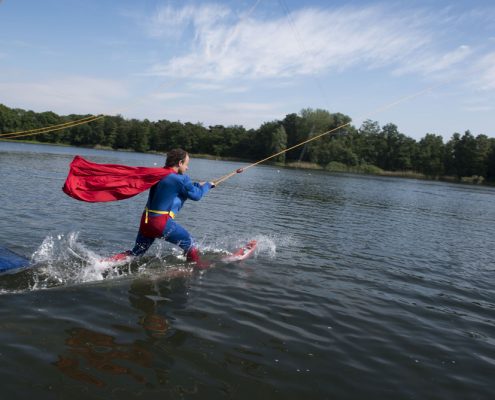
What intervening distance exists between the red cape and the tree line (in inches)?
4180

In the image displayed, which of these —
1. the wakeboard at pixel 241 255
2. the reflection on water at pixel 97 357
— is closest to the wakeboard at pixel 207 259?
the wakeboard at pixel 241 255

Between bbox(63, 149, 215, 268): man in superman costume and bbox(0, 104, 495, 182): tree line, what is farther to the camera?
bbox(0, 104, 495, 182): tree line

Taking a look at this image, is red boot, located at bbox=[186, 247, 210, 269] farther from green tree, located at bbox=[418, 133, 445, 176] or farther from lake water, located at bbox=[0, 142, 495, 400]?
green tree, located at bbox=[418, 133, 445, 176]

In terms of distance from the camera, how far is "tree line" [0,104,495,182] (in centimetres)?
12344

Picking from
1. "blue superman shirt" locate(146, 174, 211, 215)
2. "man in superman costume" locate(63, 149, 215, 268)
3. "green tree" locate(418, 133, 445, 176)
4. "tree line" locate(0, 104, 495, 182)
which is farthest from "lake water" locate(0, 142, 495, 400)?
"green tree" locate(418, 133, 445, 176)

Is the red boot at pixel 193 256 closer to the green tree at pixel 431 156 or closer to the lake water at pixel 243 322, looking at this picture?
the lake water at pixel 243 322

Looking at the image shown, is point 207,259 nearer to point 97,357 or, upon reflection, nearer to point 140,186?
point 140,186

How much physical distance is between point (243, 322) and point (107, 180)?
13.6ft

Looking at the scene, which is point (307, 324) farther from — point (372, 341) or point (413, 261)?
point (413, 261)

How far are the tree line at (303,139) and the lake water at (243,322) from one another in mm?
102847

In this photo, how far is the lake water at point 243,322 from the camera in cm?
562

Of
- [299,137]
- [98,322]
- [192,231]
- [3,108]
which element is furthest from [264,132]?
[98,322]

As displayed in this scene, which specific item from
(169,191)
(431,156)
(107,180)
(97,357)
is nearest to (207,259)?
(169,191)

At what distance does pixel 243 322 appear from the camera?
7617 millimetres
